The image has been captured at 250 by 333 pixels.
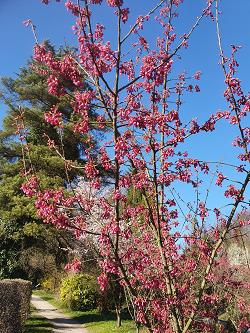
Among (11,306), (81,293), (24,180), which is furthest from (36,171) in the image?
(11,306)

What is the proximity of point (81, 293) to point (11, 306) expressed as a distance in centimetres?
959

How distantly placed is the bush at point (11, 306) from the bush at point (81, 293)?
657 centimetres

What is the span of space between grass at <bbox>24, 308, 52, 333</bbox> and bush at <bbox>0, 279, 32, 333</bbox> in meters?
0.77

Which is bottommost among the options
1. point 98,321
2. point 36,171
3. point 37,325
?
point 37,325

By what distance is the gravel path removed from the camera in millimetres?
16516

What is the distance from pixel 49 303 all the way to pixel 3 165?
1145 cm

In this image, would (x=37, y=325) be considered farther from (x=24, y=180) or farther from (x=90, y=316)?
(x=24, y=180)

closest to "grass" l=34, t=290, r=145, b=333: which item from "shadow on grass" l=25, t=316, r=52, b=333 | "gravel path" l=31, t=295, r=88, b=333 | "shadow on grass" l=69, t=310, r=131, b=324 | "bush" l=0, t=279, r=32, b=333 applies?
"shadow on grass" l=69, t=310, r=131, b=324

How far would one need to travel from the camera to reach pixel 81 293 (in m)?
21.7

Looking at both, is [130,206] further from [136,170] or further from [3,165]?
[3,165]

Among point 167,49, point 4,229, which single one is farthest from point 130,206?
point 4,229

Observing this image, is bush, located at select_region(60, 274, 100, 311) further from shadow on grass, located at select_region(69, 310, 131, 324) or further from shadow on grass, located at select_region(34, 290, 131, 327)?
shadow on grass, located at select_region(69, 310, 131, 324)

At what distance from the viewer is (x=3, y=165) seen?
109 ft

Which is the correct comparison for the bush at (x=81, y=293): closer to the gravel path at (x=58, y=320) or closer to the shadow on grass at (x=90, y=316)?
the shadow on grass at (x=90, y=316)
